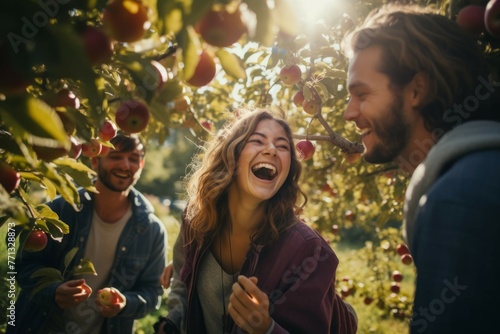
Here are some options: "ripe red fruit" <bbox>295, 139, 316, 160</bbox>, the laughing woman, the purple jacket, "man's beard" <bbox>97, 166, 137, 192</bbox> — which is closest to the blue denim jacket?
"man's beard" <bbox>97, 166, 137, 192</bbox>

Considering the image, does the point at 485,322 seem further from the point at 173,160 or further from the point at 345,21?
the point at 173,160

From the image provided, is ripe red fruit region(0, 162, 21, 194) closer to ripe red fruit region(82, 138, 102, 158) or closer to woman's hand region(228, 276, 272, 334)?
ripe red fruit region(82, 138, 102, 158)

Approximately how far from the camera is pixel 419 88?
1.44 meters

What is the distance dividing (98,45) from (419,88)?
1072 millimetres

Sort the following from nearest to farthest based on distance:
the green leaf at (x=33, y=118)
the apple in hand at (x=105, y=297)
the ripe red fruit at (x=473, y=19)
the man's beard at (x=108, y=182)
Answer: the green leaf at (x=33, y=118), the ripe red fruit at (x=473, y=19), the apple in hand at (x=105, y=297), the man's beard at (x=108, y=182)

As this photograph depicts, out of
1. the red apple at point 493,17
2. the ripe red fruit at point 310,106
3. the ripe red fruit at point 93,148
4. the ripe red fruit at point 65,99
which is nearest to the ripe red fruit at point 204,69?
the ripe red fruit at point 65,99

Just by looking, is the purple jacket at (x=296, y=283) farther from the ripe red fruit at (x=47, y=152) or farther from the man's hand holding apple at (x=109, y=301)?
the ripe red fruit at (x=47, y=152)

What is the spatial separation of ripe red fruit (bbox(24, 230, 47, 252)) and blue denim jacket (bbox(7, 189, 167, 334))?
33.5 inches

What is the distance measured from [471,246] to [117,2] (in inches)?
37.2

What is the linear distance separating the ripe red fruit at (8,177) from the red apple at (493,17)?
1.53 m

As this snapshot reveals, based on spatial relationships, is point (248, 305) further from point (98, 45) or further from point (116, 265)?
point (116, 265)

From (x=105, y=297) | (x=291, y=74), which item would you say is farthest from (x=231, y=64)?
(x=105, y=297)

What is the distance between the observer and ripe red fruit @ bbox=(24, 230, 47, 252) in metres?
1.86

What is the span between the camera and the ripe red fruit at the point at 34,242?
186cm
